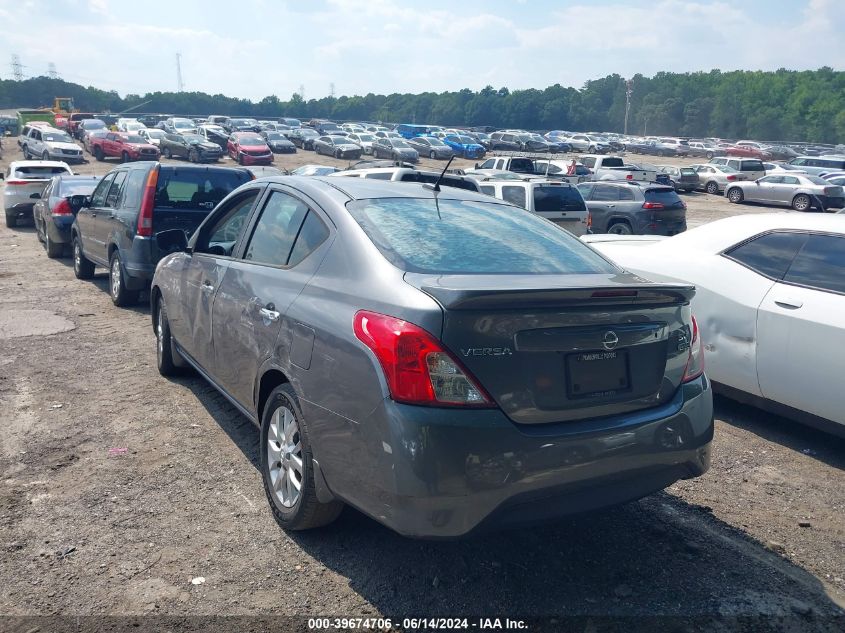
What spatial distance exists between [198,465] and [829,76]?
148 metres

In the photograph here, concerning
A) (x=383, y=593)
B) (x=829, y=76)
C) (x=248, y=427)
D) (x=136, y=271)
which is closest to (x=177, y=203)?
(x=136, y=271)

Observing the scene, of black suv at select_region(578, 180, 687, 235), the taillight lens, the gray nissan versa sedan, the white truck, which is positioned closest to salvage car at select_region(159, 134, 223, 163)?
the white truck

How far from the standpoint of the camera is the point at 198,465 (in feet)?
15.0

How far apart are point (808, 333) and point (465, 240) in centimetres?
266

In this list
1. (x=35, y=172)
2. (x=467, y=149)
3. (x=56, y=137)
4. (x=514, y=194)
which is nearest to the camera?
(x=514, y=194)

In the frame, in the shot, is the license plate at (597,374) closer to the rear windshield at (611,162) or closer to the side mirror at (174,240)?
the side mirror at (174,240)

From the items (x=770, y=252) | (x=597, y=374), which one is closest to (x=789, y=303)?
(x=770, y=252)

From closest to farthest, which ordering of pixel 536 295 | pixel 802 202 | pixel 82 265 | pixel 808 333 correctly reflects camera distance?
pixel 536 295 < pixel 808 333 < pixel 82 265 < pixel 802 202

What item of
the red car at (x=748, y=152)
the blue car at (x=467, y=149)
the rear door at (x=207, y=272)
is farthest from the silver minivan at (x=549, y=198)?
the red car at (x=748, y=152)

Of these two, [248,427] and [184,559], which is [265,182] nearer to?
[248,427]

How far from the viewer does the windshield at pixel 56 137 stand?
128 ft

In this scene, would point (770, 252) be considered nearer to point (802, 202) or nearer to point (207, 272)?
point (207, 272)

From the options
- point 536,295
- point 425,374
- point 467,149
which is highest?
point 536,295

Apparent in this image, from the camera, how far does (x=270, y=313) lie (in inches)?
152
